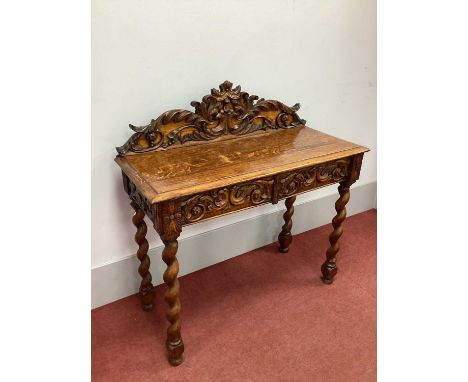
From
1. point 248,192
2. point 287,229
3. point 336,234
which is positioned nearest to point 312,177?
point 248,192

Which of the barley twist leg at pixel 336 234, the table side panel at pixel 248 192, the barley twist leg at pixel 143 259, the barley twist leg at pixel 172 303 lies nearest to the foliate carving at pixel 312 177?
the table side panel at pixel 248 192

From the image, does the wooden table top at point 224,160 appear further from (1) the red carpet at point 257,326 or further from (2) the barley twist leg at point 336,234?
(1) the red carpet at point 257,326

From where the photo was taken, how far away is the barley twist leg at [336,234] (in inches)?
76.8

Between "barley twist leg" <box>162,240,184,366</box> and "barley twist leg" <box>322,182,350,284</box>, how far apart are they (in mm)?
903

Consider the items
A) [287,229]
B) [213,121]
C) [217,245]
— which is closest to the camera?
[213,121]

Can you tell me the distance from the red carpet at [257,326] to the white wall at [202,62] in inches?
12.3

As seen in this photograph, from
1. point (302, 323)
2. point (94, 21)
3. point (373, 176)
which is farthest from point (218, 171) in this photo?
point (373, 176)

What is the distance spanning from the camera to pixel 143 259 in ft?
6.12

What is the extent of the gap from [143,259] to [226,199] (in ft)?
2.04

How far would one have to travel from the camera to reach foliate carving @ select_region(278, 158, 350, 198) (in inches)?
65.1

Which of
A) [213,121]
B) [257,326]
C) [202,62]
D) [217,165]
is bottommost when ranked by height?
[257,326]

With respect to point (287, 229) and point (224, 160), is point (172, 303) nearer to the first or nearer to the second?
point (224, 160)

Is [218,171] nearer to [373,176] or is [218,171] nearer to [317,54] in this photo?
[317,54]

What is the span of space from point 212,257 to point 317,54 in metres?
1.32
